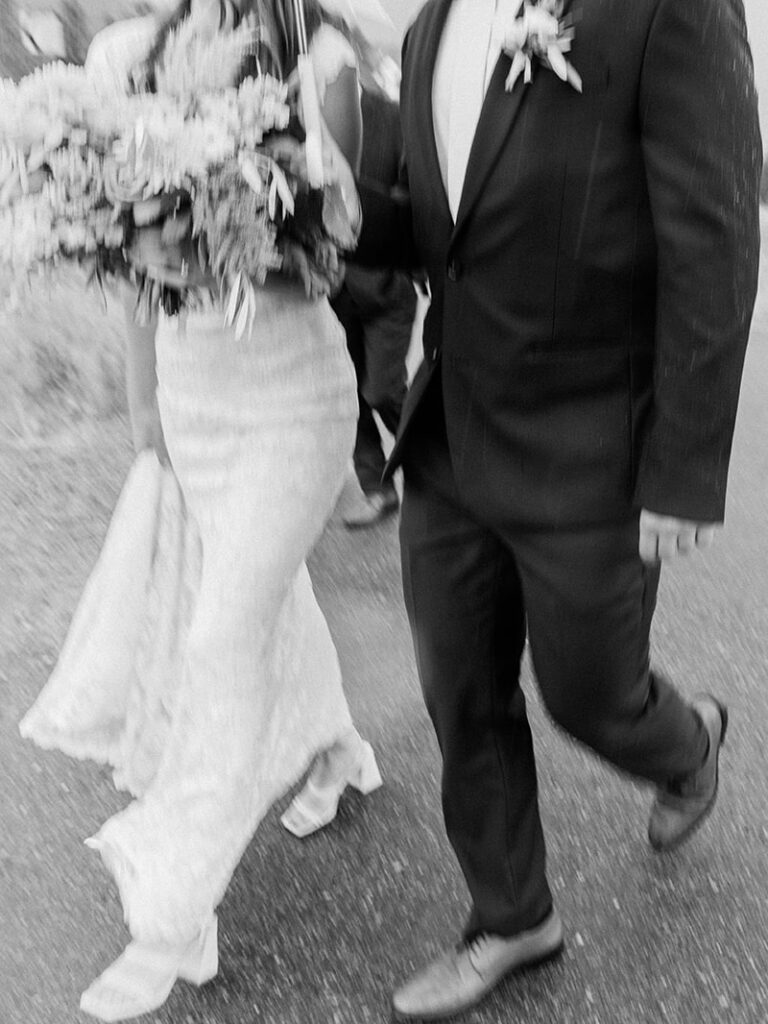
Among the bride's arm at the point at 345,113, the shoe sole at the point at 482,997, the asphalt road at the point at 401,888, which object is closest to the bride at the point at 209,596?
the bride's arm at the point at 345,113

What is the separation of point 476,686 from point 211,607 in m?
0.46

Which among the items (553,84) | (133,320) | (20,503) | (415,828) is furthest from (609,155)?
(20,503)

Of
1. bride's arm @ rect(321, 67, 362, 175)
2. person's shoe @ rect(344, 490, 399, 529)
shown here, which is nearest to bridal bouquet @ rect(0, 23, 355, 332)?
bride's arm @ rect(321, 67, 362, 175)

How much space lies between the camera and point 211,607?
5.18 feet

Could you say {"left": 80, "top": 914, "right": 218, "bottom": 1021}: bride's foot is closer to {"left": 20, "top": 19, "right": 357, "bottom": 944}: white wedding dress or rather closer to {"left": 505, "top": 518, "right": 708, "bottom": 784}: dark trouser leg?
{"left": 20, "top": 19, "right": 357, "bottom": 944}: white wedding dress

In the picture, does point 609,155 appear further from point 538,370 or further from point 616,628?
point 616,628

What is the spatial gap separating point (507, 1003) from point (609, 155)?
1.49m

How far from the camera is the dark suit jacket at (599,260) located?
3.75 ft

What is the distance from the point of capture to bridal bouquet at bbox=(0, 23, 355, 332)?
1.22 m

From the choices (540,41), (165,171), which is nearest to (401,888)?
(165,171)

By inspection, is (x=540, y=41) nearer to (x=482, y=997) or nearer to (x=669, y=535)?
(x=669, y=535)

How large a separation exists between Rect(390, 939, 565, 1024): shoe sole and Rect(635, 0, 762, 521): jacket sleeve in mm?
976

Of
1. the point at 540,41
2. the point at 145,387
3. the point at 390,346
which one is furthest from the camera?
the point at 390,346

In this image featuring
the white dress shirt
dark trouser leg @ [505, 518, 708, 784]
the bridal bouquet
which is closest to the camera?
the bridal bouquet
